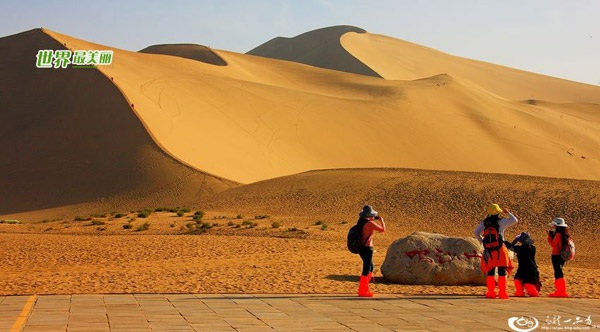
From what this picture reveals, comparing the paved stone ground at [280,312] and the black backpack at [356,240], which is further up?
the black backpack at [356,240]

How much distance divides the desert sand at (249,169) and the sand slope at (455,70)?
28041mm

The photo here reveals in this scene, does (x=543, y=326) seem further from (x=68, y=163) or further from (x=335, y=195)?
(x=68, y=163)

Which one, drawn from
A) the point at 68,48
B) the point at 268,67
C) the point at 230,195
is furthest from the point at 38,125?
the point at 268,67

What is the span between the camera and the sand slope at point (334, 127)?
56250 mm

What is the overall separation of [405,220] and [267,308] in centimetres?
2092

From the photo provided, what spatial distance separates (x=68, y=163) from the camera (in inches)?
2016

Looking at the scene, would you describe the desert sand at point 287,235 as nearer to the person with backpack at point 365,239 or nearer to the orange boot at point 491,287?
the person with backpack at point 365,239

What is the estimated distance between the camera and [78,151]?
5244cm

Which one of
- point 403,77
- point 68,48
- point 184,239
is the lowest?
point 184,239

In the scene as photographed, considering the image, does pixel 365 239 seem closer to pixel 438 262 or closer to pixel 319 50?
pixel 438 262

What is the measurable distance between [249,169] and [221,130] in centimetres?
739

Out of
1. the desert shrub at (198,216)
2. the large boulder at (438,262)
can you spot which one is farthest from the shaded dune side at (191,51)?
the large boulder at (438,262)

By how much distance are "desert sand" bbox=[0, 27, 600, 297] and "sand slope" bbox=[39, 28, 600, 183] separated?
226mm

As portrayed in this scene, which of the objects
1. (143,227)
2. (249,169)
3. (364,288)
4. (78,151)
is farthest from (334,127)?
(364,288)
